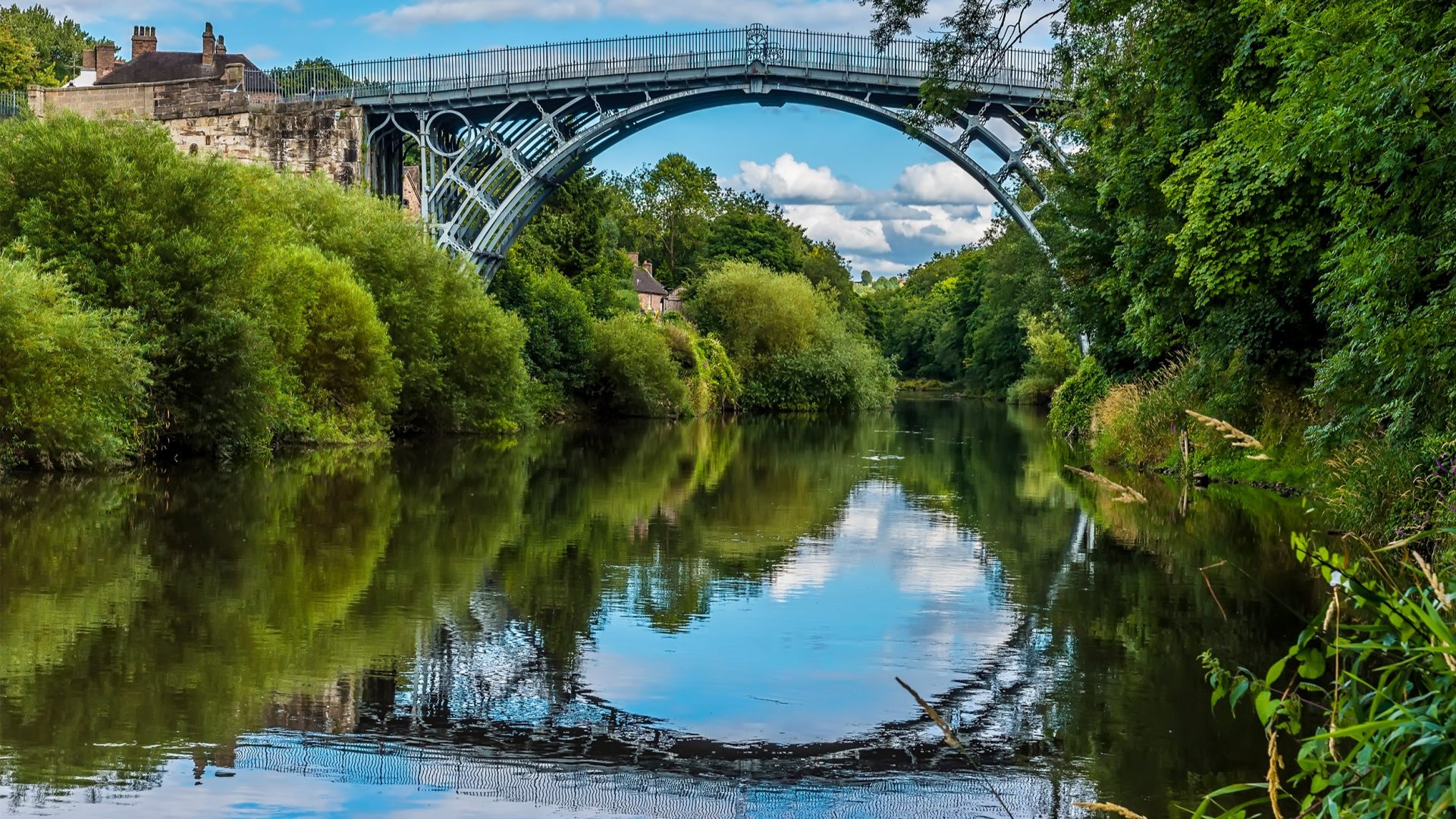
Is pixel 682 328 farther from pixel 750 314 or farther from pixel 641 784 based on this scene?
pixel 641 784

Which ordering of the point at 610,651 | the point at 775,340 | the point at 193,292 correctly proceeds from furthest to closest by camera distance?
the point at 775,340 → the point at 193,292 → the point at 610,651

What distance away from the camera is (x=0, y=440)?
19.7m

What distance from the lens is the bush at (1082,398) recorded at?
32.8 m

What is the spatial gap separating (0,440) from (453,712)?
15.1m

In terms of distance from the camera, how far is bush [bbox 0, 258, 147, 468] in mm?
18891

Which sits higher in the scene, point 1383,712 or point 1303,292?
point 1303,292

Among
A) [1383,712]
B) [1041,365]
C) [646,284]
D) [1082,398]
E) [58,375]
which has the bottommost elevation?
[1383,712]

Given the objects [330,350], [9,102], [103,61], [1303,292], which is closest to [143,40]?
[103,61]

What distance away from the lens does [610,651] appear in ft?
29.7

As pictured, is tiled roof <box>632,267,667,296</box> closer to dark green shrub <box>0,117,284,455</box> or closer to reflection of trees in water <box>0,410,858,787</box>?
dark green shrub <box>0,117,284,455</box>

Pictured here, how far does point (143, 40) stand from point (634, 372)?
2557 cm

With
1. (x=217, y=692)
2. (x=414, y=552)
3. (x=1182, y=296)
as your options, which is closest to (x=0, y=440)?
(x=414, y=552)

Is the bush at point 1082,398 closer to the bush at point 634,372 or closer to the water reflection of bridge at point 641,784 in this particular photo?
the bush at point 634,372

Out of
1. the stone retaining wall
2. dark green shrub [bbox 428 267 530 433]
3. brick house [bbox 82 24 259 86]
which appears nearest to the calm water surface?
dark green shrub [bbox 428 267 530 433]
